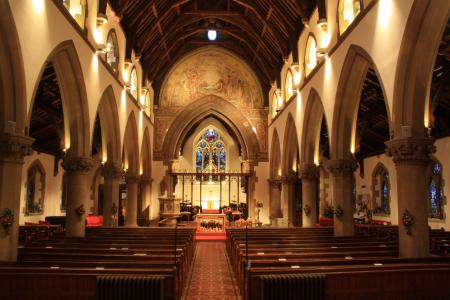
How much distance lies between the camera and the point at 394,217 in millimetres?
19625

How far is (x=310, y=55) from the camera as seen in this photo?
16.0 metres

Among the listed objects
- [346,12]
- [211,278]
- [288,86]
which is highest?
[288,86]

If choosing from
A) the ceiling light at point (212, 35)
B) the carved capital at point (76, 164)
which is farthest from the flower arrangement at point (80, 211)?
the ceiling light at point (212, 35)

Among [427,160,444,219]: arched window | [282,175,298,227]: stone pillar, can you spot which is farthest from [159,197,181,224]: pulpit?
[427,160,444,219]: arched window

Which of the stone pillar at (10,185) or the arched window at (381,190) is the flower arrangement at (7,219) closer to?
the stone pillar at (10,185)

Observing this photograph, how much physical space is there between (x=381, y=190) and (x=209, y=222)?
904 centimetres

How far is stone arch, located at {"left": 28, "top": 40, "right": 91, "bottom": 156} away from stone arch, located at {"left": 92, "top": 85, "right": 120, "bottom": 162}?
3.09m

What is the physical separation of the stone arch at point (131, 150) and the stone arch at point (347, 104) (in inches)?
393

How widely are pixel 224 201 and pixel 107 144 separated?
15.9 meters

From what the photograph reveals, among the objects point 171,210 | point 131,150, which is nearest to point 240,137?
point 171,210

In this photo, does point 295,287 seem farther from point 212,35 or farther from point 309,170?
point 212,35

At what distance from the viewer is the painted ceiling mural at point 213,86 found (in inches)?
985

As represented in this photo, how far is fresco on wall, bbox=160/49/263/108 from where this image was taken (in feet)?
82.3

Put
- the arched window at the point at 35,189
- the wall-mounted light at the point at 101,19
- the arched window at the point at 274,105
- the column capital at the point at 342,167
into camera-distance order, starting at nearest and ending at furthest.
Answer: the column capital at the point at 342,167
the wall-mounted light at the point at 101,19
the arched window at the point at 35,189
the arched window at the point at 274,105
